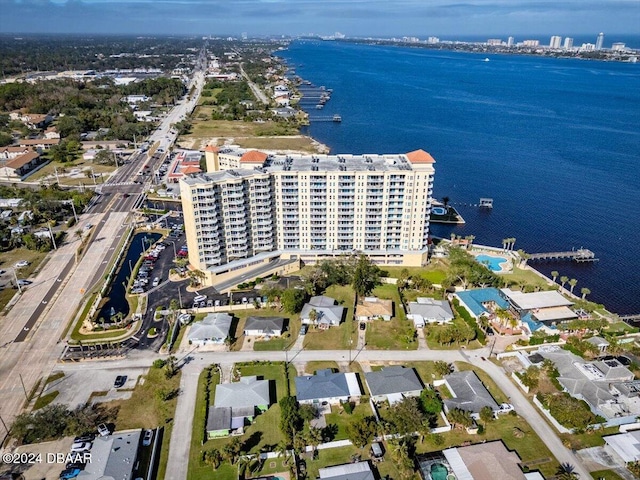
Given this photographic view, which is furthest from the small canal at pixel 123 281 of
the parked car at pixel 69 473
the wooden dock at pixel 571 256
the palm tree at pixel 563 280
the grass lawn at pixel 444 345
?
the wooden dock at pixel 571 256

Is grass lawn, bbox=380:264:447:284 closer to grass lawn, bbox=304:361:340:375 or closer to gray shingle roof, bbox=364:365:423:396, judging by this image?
grass lawn, bbox=304:361:340:375

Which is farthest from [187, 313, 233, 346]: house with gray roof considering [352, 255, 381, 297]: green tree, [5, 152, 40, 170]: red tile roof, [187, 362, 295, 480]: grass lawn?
[5, 152, 40, 170]: red tile roof

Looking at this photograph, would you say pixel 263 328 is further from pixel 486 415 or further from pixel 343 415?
pixel 486 415

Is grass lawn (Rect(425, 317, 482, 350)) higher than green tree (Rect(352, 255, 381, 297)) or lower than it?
lower

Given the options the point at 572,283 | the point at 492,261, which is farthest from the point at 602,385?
the point at 492,261

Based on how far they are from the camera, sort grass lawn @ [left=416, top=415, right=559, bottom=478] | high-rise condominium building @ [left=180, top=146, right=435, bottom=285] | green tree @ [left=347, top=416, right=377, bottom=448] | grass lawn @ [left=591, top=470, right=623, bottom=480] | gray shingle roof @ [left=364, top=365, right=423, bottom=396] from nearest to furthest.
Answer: grass lawn @ [left=591, top=470, right=623, bottom=480], grass lawn @ [left=416, top=415, right=559, bottom=478], green tree @ [left=347, top=416, right=377, bottom=448], gray shingle roof @ [left=364, top=365, right=423, bottom=396], high-rise condominium building @ [left=180, top=146, right=435, bottom=285]

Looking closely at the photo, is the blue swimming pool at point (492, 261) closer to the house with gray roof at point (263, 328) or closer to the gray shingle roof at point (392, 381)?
the gray shingle roof at point (392, 381)
